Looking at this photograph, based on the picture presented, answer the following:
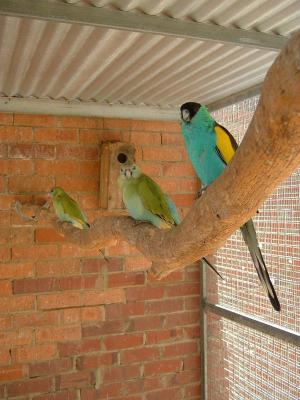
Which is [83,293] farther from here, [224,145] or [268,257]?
[224,145]

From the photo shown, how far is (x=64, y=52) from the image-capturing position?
1.70m

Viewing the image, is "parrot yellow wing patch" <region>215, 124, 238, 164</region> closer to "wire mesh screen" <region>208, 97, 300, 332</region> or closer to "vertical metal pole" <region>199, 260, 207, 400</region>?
"wire mesh screen" <region>208, 97, 300, 332</region>

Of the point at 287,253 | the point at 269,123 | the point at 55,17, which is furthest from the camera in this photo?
→ the point at 287,253

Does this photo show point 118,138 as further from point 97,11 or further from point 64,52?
point 97,11

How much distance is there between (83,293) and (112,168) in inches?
29.3

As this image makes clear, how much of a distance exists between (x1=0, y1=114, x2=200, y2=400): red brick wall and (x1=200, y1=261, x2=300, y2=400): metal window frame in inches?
2.0

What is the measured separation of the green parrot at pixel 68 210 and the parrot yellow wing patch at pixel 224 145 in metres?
0.99

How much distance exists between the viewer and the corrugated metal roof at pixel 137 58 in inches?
56.0

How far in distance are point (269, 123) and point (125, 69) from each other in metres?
1.45

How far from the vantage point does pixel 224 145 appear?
1561mm

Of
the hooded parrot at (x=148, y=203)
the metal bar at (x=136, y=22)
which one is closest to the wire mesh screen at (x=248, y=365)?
the hooded parrot at (x=148, y=203)

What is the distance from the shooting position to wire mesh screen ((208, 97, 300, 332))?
2072 millimetres

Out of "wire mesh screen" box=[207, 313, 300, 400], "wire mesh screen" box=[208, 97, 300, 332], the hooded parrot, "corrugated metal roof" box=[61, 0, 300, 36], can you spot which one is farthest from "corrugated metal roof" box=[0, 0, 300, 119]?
"wire mesh screen" box=[207, 313, 300, 400]

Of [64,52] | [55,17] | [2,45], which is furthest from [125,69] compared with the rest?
[55,17]
